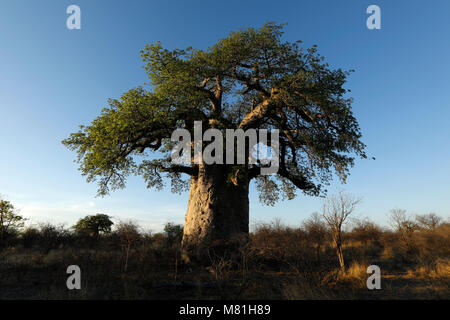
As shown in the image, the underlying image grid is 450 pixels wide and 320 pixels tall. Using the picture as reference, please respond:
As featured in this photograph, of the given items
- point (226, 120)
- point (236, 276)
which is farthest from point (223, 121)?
point (236, 276)

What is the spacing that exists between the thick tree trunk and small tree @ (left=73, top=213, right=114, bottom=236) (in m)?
14.3

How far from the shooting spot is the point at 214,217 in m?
9.03

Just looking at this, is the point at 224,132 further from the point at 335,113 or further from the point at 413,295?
the point at 413,295

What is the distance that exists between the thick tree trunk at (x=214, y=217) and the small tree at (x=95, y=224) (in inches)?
561

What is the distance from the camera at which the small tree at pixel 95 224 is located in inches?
786

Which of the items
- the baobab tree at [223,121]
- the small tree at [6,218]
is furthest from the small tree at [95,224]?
the baobab tree at [223,121]

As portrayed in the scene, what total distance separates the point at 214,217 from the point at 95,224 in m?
16.3

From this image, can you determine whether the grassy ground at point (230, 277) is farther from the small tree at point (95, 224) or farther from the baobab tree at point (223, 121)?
the small tree at point (95, 224)

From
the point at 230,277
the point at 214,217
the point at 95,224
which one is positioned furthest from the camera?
the point at 95,224

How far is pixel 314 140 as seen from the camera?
30.5ft

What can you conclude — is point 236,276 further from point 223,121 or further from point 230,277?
point 223,121

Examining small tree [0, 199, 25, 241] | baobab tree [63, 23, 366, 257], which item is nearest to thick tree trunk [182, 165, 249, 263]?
baobab tree [63, 23, 366, 257]

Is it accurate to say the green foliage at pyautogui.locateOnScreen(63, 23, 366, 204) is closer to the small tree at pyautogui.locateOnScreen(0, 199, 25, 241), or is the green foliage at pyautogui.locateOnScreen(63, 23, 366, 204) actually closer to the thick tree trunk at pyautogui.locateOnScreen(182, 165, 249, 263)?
the thick tree trunk at pyautogui.locateOnScreen(182, 165, 249, 263)
